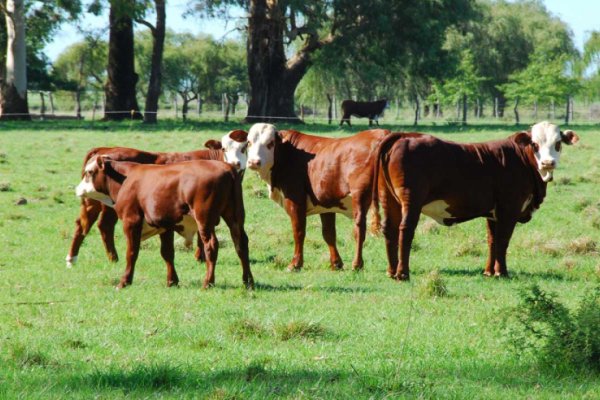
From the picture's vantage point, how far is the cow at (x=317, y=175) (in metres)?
12.7

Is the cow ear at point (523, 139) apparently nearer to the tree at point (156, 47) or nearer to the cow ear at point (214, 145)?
the cow ear at point (214, 145)

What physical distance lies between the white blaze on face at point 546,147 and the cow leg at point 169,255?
4710 mm

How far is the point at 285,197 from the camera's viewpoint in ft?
44.5

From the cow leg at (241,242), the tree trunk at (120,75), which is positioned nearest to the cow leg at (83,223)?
the cow leg at (241,242)

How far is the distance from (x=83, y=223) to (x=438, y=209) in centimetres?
481

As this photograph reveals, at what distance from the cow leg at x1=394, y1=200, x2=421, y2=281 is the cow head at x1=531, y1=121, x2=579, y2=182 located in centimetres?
179

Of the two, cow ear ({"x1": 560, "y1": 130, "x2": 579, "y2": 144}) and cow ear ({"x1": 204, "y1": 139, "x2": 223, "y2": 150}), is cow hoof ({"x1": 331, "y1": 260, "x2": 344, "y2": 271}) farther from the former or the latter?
cow ear ({"x1": 560, "y1": 130, "x2": 579, "y2": 144})

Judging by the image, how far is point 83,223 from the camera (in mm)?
13297

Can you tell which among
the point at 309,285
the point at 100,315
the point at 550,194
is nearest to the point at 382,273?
the point at 309,285

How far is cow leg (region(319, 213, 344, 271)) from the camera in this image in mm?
12961

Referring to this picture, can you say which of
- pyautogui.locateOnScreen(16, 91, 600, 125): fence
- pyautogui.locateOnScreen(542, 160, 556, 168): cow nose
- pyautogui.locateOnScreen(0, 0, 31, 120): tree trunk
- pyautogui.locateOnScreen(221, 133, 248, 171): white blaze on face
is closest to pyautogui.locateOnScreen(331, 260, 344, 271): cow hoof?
pyautogui.locateOnScreen(221, 133, 248, 171): white blaze on face

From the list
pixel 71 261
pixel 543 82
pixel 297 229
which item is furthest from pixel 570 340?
pixel 543 82

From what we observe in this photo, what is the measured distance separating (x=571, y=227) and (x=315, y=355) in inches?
392

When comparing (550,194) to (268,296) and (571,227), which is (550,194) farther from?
(268,296)
